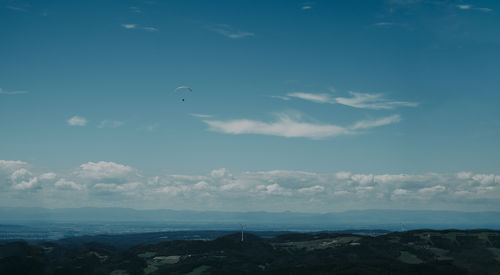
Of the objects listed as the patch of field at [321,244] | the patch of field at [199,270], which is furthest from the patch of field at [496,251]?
the patch of field at [199,270]

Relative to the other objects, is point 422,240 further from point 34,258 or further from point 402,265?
point 34,258

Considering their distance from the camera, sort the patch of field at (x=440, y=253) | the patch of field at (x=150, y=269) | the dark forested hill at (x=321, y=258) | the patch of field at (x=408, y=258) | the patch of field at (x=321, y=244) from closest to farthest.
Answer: the dark forested hill at (x=321, y=258) < the patch of field at (x=408, y=258) < the patch of field at (x=440, y=253) < the patch of field at (x=150, y=269) < the patch of field at (x=321, y=244)

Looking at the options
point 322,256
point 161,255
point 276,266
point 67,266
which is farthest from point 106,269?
point 322,256

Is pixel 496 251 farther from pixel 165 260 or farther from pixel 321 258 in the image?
pixel 165 260

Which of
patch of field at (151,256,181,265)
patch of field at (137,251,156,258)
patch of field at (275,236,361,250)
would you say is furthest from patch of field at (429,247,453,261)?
patch of field at (137,251,156,258)

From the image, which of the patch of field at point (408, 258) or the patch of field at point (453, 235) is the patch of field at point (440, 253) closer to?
the patch of field at point (408, 258)

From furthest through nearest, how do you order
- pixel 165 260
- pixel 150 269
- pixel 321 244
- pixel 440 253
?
pixel 321 244 → pixel 165 260 → pixel 150 269 → pixel 440 253

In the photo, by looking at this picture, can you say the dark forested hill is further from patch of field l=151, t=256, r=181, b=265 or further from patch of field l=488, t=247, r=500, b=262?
patch of field l=488, t=247, r=500, b=262

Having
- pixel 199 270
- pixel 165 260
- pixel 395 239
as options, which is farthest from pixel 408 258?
pixel 165 260
